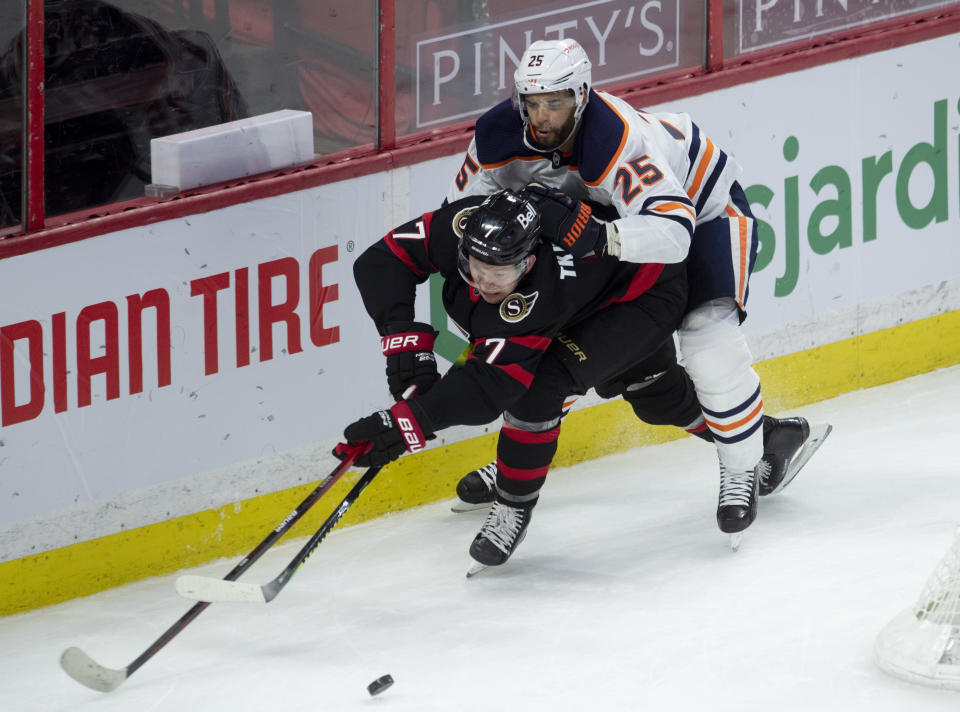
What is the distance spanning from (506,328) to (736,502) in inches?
29.9

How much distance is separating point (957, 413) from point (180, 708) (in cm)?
252

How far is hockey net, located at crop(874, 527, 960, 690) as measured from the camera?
10.3ft

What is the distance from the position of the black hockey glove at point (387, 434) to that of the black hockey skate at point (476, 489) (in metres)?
0.87

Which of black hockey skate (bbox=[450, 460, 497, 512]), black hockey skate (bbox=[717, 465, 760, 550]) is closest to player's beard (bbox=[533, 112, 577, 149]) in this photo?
black hockey skate (bbox=[717, 465, 760, 550])

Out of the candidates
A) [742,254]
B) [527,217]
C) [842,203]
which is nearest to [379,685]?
[527,217]

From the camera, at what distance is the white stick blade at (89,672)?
3.35 m

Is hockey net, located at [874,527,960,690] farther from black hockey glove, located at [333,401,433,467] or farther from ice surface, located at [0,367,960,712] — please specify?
black hockey glove, located at [333,401,433,467]

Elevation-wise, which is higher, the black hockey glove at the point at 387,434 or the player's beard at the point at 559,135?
the player's beard at the point at 559,135

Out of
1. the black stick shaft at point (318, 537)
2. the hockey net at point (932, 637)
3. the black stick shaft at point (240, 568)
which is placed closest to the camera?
the hockey net at point (932, 637)

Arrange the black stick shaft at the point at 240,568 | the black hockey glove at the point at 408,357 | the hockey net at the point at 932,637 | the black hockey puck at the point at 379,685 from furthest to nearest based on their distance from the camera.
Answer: the black hockey glove at the point at 408,357 → the black stick shaft at the point at 240,568 → the black hockey puck at the point at 379,685 → the hockey net at the point at 932,637

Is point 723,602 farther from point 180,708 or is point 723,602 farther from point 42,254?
point 42,254

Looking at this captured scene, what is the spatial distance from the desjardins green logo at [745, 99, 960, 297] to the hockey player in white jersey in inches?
34.2

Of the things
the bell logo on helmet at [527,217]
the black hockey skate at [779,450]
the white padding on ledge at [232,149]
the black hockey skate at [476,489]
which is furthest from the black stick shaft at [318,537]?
the black hockey skate at [779,450]

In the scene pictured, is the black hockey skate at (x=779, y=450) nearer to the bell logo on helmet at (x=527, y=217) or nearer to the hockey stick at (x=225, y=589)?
the bell logo on helmet at (x=527, y=217)
